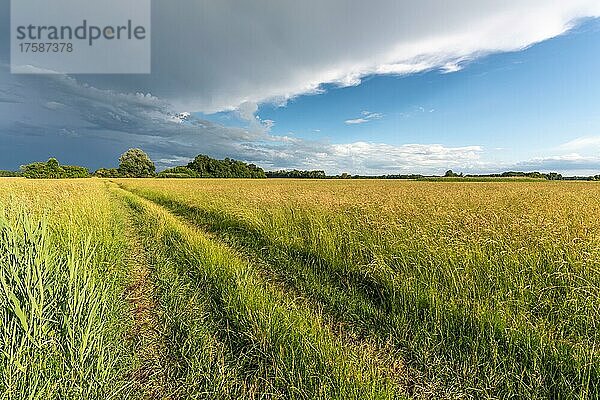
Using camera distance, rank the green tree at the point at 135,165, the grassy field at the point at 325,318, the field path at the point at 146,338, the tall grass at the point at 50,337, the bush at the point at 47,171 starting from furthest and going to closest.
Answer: the green tree at the point at 135,165 < the bush at the point at 47,171 < the field path at the point at 146,338 < the grassy field at the point at 325,318 < the tall grass at the point at 50,337

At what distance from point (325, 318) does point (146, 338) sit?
2.08 meters

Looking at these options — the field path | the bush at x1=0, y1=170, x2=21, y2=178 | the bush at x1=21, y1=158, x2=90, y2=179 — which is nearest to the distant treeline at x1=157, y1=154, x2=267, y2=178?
the bush at x1=21, y1=158, x2=90, y2=179

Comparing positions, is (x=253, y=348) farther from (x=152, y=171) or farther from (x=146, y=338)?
(x=152, y=171)

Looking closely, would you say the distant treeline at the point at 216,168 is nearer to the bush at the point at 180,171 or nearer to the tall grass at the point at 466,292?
the bush at the point at 180,171

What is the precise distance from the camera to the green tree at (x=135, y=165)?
9775cm

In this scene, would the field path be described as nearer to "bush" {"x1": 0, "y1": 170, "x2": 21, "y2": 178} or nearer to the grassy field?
the grassy field

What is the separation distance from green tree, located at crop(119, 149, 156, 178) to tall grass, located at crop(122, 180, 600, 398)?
104 metres

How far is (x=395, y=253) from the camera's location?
5039 mm

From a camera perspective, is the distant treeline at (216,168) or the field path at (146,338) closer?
the field path at (146,338)

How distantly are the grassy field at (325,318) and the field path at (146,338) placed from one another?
2cm

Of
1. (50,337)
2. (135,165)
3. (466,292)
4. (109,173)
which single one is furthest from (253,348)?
(109,173)

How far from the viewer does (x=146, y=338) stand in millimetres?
3357

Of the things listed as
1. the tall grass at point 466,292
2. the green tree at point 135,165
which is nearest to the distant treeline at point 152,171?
the green tree at point 135,165

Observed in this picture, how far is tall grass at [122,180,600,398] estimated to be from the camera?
2.75 metres
